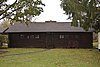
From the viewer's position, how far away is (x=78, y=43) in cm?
4478

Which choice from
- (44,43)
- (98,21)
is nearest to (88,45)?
(44,43)

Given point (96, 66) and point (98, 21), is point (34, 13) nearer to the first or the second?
point (98, 21)

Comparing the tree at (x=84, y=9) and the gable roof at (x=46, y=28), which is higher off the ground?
the tree at (x=84, y=9)

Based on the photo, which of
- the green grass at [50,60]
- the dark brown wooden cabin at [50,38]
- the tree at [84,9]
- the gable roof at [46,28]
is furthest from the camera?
the gable roof at [46,28]

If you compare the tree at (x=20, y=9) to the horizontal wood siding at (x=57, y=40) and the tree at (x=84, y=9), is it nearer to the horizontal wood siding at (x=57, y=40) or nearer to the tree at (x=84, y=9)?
the tree at (x=84, y=9)

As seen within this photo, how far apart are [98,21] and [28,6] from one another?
966cm

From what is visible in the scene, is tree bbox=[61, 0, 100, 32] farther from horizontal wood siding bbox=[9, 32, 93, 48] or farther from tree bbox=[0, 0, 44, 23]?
horizontal wood siding bbox=[9, 32, 93, 48]

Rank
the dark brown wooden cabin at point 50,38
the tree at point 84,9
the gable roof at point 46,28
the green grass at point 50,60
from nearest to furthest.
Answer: the green grass at point 50,60 < the tree at point 84,9 < the dark brown wooden cabin at point 50,38 < the gable roof at point 46,28

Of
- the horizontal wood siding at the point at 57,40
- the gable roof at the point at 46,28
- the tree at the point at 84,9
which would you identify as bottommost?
the horizontal wood siding at the point at 57,40

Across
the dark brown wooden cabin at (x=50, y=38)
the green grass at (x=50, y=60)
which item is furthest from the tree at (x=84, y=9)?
the dark brown wooden cabin at (x=50, y=38)

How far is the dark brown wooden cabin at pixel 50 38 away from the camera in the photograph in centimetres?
4462

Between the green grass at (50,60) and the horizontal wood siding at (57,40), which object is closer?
the green grass at (50,60)

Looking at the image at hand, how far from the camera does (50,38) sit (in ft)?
147

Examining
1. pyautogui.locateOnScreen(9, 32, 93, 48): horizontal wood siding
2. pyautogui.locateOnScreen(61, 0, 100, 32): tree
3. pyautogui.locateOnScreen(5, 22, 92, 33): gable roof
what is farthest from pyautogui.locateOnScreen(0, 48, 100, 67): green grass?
pyautogui.locateOnScreen(5, 22, 92, 33): gable roof
